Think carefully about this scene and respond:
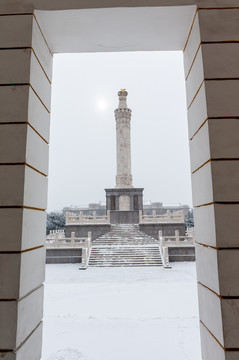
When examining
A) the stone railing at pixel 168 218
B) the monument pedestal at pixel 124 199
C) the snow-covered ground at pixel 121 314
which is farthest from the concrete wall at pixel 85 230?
the snow-covered ground at pixel 121 314

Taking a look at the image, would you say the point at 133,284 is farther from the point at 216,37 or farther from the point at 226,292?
the point at 216,37

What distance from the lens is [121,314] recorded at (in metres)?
5.13

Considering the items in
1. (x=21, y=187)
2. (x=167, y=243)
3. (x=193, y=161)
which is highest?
(x=193, y=161)

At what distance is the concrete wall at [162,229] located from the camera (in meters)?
19.3

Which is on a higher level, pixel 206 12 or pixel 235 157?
pixel 206 12

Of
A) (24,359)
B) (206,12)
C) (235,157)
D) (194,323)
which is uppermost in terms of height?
(206,12)

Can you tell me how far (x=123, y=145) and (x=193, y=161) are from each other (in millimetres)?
25427

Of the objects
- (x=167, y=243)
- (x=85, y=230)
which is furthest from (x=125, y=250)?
(x=85, y=230)

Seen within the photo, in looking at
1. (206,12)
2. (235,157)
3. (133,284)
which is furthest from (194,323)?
(133,284)

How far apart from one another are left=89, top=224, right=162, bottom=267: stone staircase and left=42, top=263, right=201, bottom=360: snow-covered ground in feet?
3.90

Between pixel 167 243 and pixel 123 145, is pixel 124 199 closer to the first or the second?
pixel 123 145

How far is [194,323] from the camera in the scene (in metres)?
3.83

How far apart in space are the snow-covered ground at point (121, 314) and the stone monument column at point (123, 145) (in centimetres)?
1507

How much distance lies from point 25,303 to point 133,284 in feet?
25.1
